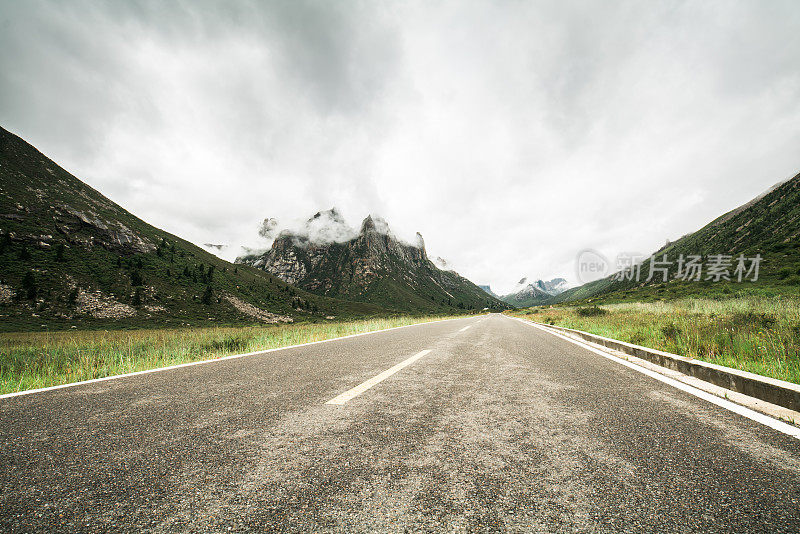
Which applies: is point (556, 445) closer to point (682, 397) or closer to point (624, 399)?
point (624, 399)

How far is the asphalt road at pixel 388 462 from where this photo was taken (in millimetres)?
1515

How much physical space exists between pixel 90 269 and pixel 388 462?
105 meters

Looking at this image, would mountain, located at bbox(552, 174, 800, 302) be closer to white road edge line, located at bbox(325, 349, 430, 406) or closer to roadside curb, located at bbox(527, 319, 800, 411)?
roadside curb, located at bbox(527, 319, 800, 411)

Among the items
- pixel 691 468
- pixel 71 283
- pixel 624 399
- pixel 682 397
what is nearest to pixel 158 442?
pixel 691 468

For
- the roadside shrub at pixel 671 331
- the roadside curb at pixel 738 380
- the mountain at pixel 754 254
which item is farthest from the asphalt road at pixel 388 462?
the mountain at pixel 754 254

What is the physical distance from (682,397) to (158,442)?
5366 mm

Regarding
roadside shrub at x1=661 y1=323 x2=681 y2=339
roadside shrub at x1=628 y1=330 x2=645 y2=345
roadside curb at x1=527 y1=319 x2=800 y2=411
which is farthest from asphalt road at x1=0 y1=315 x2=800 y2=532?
roadside shrub at x1=628 y1=330 x2=645 y2=345

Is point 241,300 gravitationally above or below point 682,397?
above

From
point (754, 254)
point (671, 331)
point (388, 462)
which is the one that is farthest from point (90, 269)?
point (754, 254)

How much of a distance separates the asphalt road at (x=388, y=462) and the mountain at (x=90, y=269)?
258 ft

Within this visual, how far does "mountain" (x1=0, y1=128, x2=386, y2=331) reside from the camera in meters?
63.8

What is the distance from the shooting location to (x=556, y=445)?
239 cm

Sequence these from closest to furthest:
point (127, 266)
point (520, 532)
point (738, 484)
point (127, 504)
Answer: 1. point (520, 532)
2. point (127, 504)
3. point (738, 484)
4. point (127, 266)

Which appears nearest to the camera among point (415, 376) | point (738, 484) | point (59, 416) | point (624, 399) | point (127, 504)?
point (127, 504)
